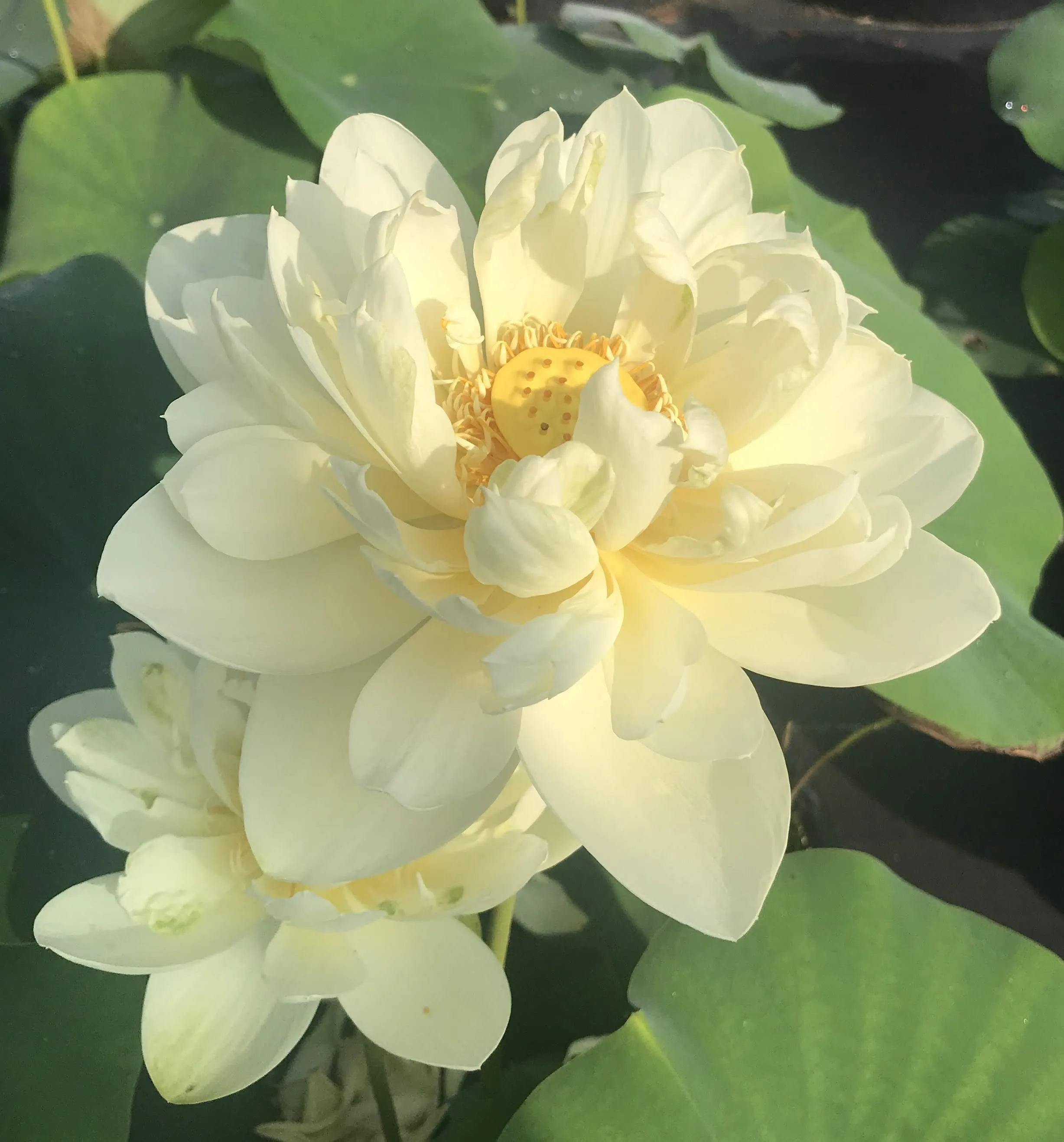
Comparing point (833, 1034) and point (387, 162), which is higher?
point (387, 162)

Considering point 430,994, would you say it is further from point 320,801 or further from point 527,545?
point 527,545

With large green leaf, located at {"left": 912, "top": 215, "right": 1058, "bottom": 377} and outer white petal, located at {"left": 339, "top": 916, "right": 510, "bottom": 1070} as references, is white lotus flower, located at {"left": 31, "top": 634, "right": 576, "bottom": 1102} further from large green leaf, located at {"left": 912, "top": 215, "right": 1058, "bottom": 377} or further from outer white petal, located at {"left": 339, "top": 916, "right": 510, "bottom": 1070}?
large green leaf, located at {"left": 912, "top": 215, "right": 1058, "bottom": 377}

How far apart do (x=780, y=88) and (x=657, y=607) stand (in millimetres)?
903

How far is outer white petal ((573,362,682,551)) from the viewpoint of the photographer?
296 mm

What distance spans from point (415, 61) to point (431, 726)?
72cm

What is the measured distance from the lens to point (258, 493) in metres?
0.33

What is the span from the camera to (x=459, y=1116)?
493 millimetres

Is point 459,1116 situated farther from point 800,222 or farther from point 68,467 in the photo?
point 800,222

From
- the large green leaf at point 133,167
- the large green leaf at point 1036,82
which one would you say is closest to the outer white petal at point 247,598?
the large green leaf at point 133,167

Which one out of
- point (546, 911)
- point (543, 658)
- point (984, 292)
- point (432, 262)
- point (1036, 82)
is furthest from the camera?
point (984, 292)

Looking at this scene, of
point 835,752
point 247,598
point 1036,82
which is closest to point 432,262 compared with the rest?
point 247,598

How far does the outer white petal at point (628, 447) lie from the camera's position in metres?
0.30

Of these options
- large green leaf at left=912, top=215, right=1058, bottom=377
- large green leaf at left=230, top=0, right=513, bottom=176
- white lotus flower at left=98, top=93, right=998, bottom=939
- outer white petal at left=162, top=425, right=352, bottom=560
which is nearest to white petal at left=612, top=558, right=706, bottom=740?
white lotus flower at left=98, top=93, right=998, bottom=939

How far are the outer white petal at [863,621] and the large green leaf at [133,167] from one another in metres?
0.59
